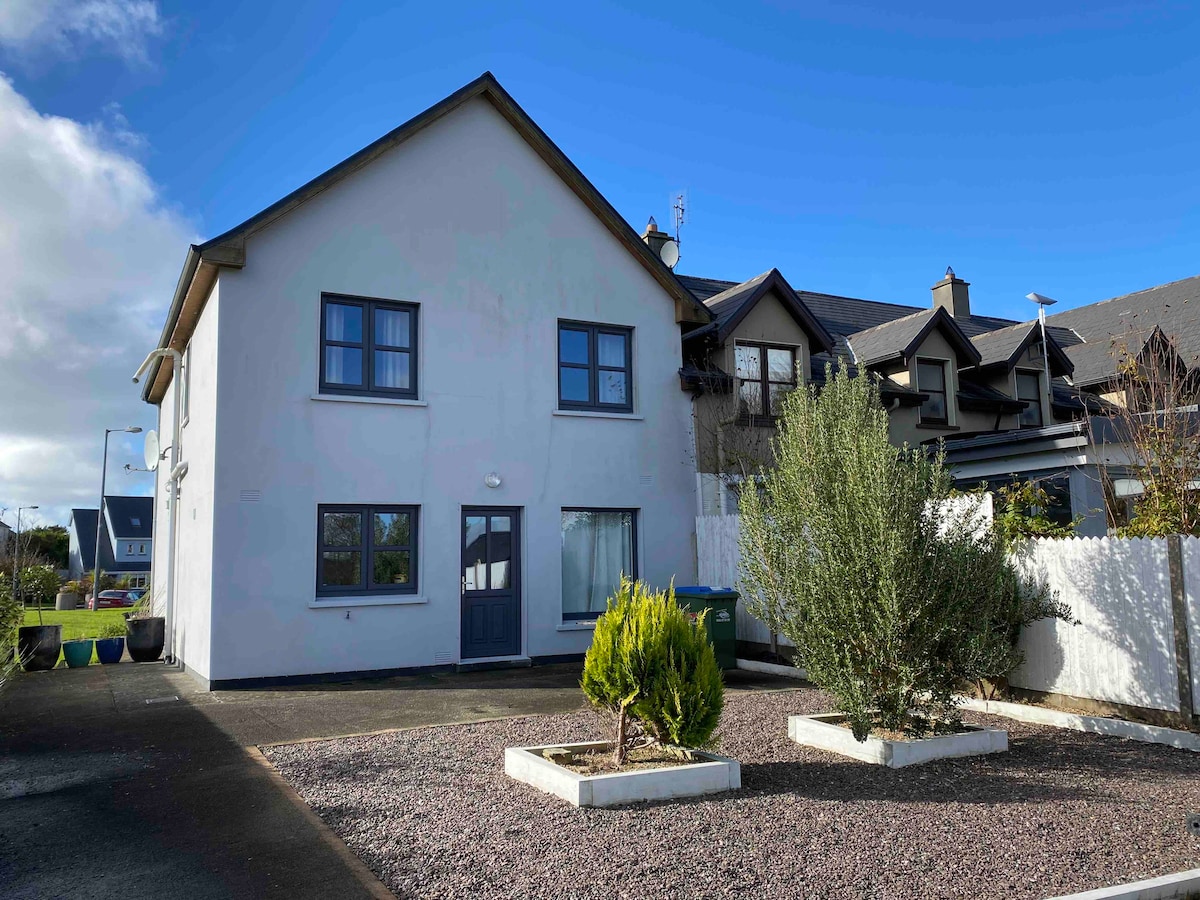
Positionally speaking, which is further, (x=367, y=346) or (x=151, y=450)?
(x=151, y=450)

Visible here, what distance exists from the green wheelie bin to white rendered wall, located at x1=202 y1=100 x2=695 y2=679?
1978 millimetres

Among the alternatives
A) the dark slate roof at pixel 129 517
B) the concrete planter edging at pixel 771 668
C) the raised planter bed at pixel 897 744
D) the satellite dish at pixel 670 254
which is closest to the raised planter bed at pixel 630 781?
the raised planter bed at pixel 897 744

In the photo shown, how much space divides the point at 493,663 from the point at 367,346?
5.22 m

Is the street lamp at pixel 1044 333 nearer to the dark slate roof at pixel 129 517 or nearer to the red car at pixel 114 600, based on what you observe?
the red car at pixel 114 600

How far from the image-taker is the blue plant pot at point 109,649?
50.3 ft

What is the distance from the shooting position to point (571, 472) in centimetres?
1495

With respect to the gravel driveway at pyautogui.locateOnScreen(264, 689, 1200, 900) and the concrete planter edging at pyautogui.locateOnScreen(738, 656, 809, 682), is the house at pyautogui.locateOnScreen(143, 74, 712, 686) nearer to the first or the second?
the concrete planter edging at pyautogui.locateOnScreen(738, 656, 809, 682)

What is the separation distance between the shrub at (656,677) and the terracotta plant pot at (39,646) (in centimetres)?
1151

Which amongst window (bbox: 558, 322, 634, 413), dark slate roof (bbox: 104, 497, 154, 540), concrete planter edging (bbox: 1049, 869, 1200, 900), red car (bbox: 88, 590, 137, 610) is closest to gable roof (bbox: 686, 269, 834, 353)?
window (bbox: 558, 322, 634, 413)

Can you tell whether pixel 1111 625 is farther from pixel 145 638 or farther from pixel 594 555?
pixel 145 638

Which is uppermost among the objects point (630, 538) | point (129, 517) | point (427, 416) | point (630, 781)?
point (129, 517)

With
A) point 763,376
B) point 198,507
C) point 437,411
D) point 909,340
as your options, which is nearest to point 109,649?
point 198,507

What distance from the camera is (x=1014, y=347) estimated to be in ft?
69.8

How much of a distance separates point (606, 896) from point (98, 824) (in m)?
3.81
